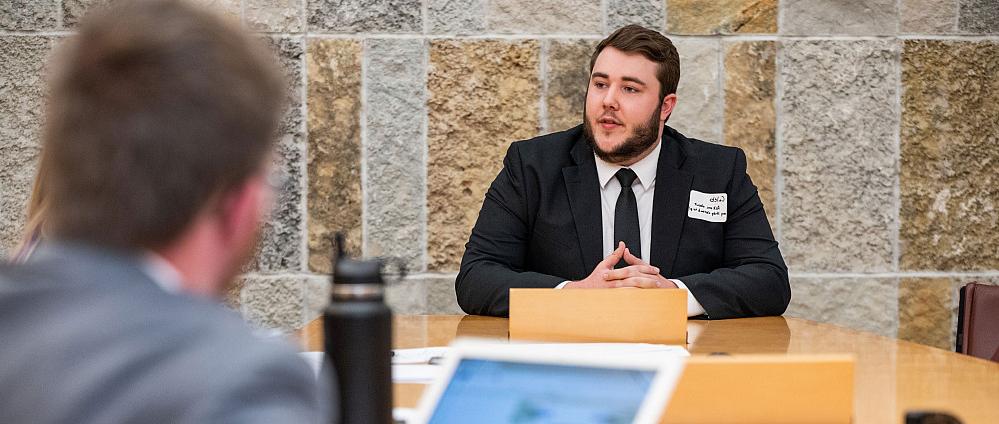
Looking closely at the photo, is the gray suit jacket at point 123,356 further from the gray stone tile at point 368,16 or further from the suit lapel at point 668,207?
the gray stone tile at point 368,16

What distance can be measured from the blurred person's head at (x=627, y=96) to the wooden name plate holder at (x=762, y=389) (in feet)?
5.87

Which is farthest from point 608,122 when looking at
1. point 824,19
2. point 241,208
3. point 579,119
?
point 241,208

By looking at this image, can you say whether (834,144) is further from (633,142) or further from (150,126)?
(150,126)

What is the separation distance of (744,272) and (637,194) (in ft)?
1.56

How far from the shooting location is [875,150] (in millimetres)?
3896

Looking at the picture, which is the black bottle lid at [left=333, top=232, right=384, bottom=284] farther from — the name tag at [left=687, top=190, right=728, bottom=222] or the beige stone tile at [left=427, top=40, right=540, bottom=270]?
the beige stone tile at [left=427, top=40, right=540, bottom=270]

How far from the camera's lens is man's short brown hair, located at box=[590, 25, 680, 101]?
125 inches

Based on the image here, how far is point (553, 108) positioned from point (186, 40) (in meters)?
3.21

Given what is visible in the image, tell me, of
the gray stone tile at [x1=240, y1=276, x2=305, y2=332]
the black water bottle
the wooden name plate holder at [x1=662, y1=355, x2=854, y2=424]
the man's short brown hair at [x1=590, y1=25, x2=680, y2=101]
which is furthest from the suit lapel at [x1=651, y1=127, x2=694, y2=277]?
the black water bottle

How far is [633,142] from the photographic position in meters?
3.07

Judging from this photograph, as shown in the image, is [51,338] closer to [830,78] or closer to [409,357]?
[409,357]

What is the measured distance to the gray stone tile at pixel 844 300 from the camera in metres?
3.92

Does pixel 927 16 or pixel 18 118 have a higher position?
pixel 927 16

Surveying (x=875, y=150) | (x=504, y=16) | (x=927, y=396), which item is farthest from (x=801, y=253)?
(x=927, y=396)
